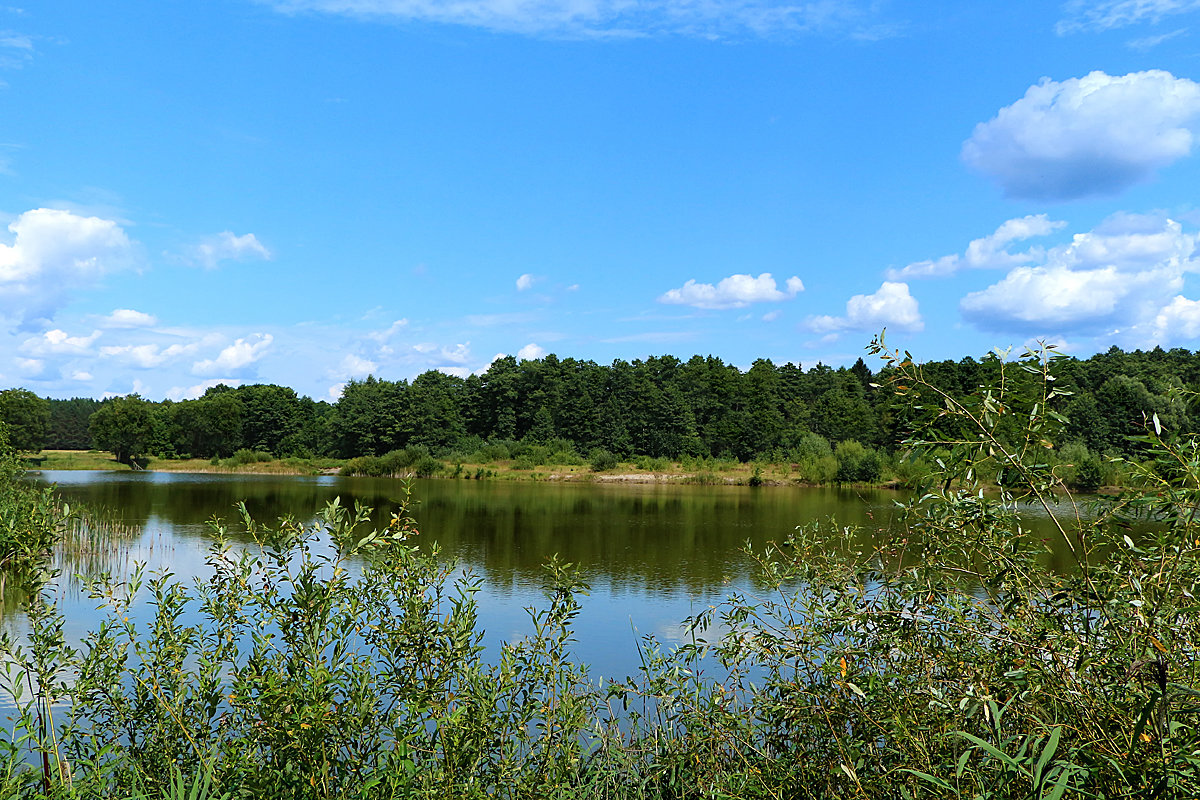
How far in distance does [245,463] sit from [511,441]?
23.4 metres

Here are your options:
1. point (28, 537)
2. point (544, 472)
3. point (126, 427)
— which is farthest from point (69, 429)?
point (28, 537)

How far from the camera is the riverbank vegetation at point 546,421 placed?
208ft

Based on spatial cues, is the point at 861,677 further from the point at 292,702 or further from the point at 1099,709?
the point at 292,702

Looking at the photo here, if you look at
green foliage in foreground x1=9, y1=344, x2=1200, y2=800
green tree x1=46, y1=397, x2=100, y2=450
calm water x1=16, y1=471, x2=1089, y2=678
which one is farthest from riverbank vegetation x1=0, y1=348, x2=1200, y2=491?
green foliage in foreground x1=9, y1=344, x2=1200, y2=800

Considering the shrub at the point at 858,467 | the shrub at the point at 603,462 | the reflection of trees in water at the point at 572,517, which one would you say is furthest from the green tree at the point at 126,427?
the shrub at the point at 858,467

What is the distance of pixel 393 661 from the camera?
382cm

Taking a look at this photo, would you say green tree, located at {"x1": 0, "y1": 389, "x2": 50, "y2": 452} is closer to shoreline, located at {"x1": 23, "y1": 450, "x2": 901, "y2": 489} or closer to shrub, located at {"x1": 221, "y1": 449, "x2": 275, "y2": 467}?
shoreline, located at {"x1": 23, "y1": 450, "x2": 901, "y2": 489}

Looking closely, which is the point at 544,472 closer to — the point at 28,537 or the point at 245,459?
the point at 245,459

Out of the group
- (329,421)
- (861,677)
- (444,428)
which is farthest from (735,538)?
(329,421)

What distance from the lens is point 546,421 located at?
243ft

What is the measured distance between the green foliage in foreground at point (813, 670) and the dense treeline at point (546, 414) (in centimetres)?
6039

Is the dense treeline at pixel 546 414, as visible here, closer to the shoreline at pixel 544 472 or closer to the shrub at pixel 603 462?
the shoreline at pixel 544 472

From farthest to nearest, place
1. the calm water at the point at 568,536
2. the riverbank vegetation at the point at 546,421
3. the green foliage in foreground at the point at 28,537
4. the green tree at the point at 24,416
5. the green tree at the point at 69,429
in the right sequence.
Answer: the green tree at the point at 69,429 → the riverbank vegetation at the point at 546,421 → the green tree at the point at 24,416 → the calm water at the point at 568,536 → the green foliage in foreground at the point at 28,537

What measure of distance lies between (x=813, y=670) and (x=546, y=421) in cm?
7053
